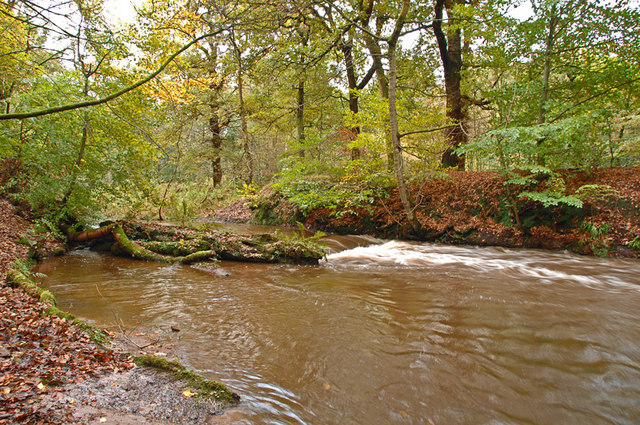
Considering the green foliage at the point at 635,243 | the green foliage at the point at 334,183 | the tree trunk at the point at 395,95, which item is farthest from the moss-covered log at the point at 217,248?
the green foliage at the point at 635,243

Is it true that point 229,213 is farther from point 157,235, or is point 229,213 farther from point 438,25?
point 438,25

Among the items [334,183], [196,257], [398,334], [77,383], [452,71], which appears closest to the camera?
[77,383]

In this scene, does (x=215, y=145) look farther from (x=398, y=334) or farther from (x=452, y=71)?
(x=398, y=334)

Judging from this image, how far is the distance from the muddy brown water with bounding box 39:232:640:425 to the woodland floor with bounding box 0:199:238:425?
0.43 m

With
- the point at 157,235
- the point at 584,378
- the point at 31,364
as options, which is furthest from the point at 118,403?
the point at 157,235

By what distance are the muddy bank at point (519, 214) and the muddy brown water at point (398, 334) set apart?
108cm

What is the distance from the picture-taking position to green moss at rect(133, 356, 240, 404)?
2.35 m

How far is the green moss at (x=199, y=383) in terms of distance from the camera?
2352mm

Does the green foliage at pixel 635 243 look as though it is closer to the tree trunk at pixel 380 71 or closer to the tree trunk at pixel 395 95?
the tree trunk at pixel 395 95

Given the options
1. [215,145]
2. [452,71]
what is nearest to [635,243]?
[452,71]

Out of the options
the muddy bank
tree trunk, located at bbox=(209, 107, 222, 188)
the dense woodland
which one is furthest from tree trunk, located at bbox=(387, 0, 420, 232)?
tree trunk, located at bbox=(209, 107, 222, 188)

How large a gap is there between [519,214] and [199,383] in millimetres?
9287

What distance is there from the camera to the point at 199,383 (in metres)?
2.41

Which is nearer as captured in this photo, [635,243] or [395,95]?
[635,243]
